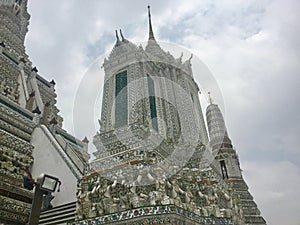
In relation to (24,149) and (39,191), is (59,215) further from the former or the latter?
(39,191)

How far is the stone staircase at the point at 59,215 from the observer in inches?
283

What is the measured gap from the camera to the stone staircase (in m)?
7.18

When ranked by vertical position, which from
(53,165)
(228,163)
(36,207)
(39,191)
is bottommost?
(36,207)

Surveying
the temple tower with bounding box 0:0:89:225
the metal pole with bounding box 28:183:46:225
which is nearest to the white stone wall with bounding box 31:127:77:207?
the temple tower with bounding box 0:0:89:225

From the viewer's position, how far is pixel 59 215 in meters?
7.50

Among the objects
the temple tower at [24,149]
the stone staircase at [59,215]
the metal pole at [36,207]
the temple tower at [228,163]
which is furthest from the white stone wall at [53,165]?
the temple tower at [228,163]

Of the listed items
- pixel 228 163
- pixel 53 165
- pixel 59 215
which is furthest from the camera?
pixel 228 163

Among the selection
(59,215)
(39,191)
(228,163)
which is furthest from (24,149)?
(228,163)

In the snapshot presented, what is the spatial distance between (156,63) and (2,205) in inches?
608

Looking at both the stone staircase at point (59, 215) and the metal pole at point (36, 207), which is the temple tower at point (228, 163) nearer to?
the stone staircase at point (59, 215)

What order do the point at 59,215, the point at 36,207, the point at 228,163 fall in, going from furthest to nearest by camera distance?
the point at 228,163 → the point at 59,215 → the point at 36,207

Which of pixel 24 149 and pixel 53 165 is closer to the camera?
pixel 53 165

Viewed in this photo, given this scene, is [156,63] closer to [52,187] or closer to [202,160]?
[202,160]

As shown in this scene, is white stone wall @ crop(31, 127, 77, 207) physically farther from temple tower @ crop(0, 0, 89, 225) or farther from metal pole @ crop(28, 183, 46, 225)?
metal pole @ crop(28, 183, 46, 225)
